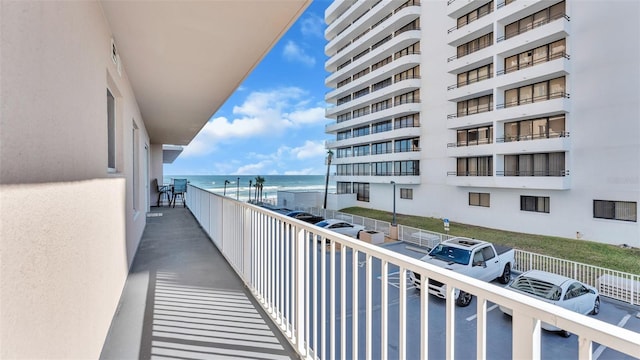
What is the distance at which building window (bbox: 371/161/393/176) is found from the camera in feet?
62.3

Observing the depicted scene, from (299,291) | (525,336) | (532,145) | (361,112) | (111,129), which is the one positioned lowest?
(299,291)

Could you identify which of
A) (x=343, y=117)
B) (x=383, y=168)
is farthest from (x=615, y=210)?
(x=343, y=117)

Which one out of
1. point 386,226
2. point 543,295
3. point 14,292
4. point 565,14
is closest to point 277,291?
point 14,292

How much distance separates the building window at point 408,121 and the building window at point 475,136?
2837 millimetres

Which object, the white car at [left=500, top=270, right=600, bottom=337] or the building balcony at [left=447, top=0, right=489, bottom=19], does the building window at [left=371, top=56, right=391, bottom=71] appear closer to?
the building balcony at [left=447, top=0, right=489, bottom=19]

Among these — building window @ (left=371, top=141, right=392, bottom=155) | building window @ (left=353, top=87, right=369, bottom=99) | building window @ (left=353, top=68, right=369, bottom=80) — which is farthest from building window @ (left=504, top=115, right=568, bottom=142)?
building window @ (left=353, top=68, right=369, bottom=80)

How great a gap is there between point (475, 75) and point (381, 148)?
7.12 metres

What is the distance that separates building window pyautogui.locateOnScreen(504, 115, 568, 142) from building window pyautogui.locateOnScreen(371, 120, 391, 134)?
7308mm

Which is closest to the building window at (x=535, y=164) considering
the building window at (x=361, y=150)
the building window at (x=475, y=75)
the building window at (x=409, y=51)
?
the building window at (x=475, y=75)

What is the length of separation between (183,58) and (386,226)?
11565mm

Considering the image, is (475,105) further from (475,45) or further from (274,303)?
(274,303)

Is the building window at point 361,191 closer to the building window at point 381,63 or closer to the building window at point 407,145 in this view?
the building window at point 407,145

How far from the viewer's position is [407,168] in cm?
1786

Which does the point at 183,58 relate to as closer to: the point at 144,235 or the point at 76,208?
the point at 76,208
